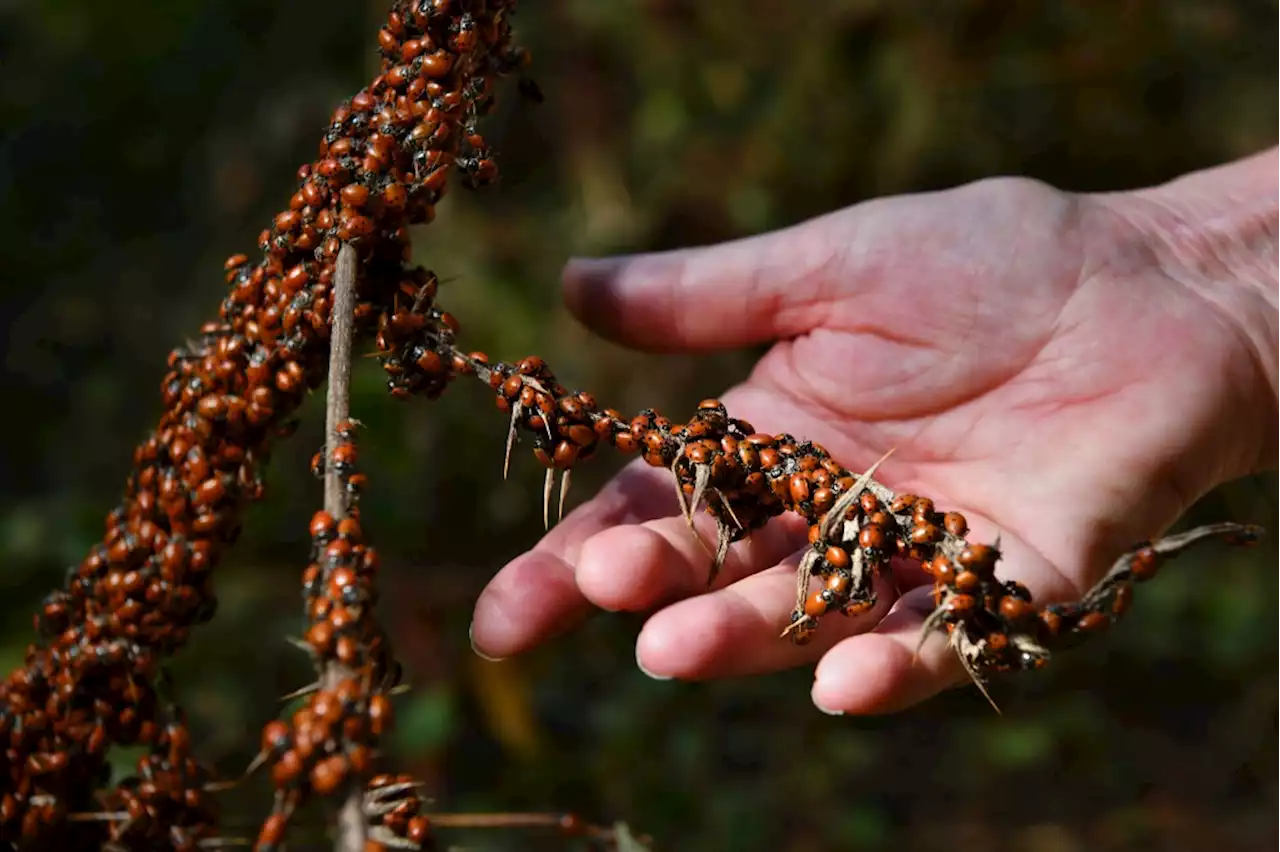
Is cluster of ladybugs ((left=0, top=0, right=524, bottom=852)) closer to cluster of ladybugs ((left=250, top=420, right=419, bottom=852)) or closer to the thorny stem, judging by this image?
the thorny stem

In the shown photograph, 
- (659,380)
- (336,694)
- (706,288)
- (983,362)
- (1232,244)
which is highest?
(659,380)

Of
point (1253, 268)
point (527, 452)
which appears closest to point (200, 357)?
point (527, 452)

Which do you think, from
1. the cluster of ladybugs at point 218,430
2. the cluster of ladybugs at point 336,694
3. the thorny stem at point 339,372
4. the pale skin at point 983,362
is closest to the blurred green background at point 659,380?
the pale skin at point 983,362

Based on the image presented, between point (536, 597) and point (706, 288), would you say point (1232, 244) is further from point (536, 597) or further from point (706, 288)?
point (536, 597)

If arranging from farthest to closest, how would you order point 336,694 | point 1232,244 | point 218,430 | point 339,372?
point 1232,244
point 218,430
point 339,372
point 336,694

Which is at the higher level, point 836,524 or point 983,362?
point 983,362

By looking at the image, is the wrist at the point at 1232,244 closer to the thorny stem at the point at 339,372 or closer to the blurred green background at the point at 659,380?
the blurred green background at the point at 659,380

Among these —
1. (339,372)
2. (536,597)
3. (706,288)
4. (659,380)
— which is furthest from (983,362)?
(659,380)
